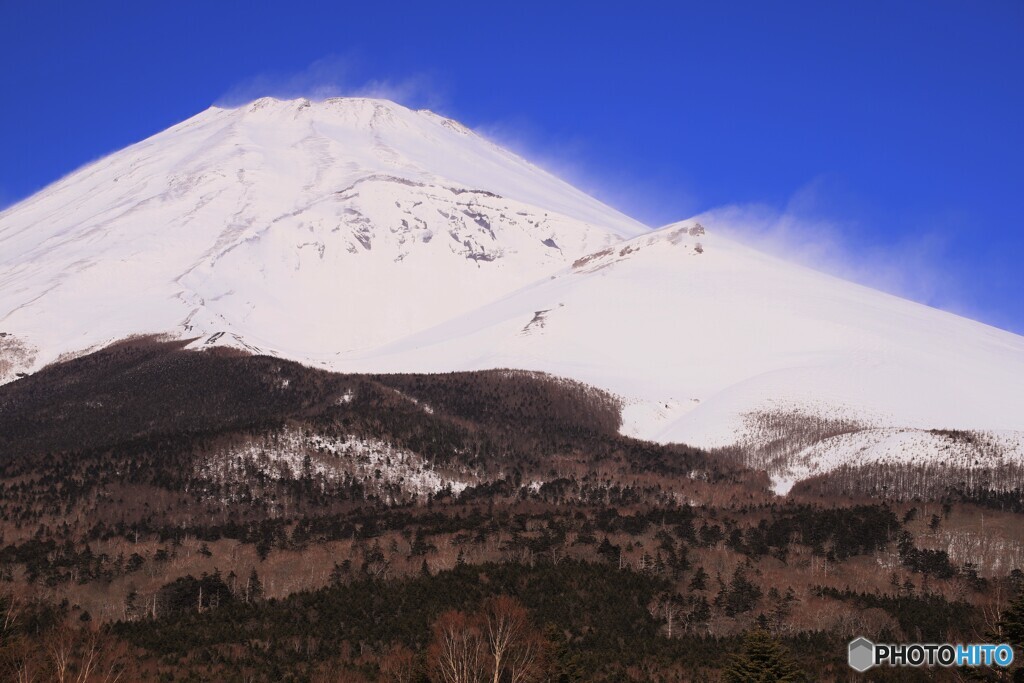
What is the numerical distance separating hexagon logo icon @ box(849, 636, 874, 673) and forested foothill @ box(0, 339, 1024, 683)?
2230mm

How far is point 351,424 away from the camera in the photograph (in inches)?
7712

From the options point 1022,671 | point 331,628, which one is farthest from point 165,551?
point 1022,671

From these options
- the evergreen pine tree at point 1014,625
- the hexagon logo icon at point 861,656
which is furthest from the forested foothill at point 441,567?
the hexagon logo icon at point 861,656

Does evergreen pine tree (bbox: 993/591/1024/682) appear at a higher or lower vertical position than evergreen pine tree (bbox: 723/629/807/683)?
Answer: higher

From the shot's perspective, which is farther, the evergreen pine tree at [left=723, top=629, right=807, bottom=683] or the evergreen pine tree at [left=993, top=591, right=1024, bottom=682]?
the evergreen pine tree at [left=723, top=629, right=807, bottom=683]

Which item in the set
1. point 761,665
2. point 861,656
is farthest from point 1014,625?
point 861,656

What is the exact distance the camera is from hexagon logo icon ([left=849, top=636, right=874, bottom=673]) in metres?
93.5

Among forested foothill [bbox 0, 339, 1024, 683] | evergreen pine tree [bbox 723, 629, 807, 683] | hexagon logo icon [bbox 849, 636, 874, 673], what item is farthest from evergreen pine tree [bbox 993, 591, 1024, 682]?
hexagon logo icon [bbox 849, 636, 874, 673]

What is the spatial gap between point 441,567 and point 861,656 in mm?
52824

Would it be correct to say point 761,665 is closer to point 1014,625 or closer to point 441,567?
point 1014,625

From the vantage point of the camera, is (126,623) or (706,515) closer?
(126,623)

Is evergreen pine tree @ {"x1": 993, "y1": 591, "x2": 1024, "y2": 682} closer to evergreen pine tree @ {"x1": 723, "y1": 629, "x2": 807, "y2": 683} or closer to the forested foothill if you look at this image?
the forested foothill

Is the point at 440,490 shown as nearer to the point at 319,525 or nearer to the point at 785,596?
the point at 319,525

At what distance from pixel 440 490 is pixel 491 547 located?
44.2 m
